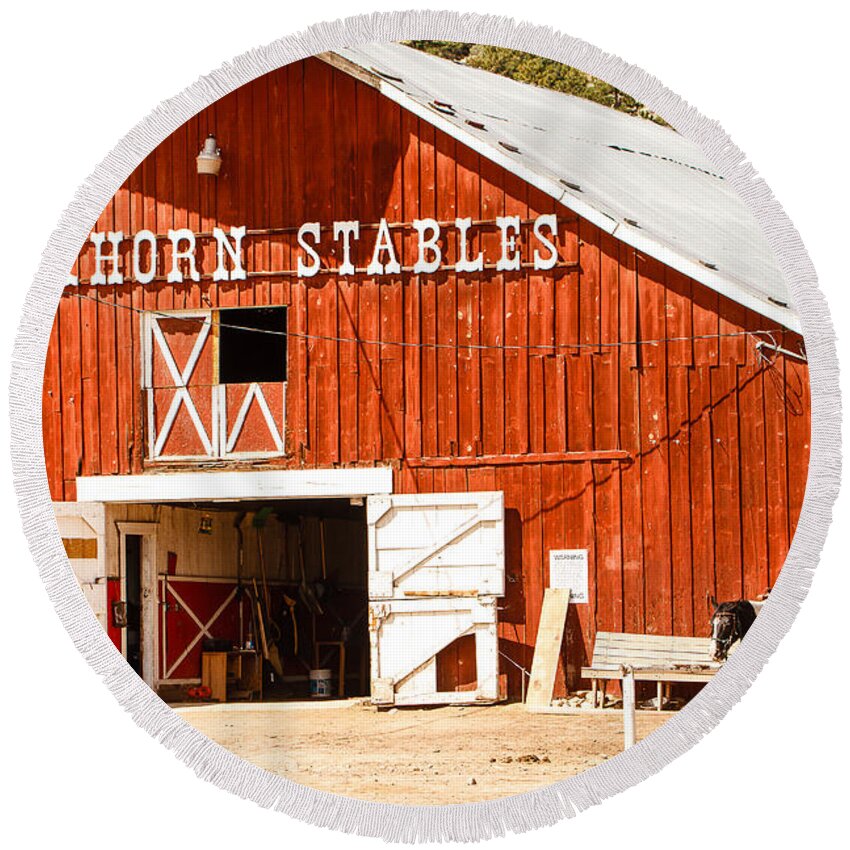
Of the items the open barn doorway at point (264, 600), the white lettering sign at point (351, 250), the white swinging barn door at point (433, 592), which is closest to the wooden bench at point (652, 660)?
the white swinging barn door at point (433, 592)

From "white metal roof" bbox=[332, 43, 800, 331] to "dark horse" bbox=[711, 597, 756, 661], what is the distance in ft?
2.87

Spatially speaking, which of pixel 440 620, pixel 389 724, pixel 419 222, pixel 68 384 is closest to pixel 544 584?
pixel 440 620

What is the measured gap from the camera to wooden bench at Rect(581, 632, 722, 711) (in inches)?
199

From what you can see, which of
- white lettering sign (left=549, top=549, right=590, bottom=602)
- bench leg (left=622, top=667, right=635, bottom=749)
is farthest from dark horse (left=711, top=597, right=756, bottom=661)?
white lettering sign (left=549, top=549, right=590, bottom=602)

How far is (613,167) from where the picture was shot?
215 inches

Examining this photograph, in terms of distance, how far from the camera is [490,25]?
4.46 meters

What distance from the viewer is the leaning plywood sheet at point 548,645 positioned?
546cm

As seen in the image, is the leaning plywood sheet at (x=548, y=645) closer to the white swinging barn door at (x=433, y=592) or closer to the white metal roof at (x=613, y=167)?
the white swinging barn door at (x=433, y=592)

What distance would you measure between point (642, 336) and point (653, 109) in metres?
1.01

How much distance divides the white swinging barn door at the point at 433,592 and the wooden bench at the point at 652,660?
36cm

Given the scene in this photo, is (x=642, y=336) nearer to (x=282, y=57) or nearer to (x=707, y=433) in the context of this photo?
(x=707, y=433)

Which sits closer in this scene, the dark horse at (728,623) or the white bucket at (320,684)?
the dark horse at (728,623)

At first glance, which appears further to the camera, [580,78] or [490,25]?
[580,78]

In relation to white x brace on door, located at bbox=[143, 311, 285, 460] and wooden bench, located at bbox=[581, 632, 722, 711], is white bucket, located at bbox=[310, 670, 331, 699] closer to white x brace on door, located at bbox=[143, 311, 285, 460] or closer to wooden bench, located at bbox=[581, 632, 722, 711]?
white x brace on door, located at bbox=[143, 311, 285, 460]
